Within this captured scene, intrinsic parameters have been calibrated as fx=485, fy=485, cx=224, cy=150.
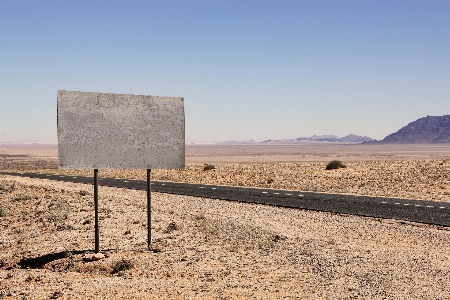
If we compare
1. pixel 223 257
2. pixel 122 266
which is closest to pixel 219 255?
pixel 223 257

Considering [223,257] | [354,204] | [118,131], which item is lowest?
[354,204]

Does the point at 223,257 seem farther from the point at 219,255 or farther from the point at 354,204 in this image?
the point at 354,204

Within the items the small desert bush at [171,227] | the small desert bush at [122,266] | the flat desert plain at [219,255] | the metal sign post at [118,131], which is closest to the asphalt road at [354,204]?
the flat desert plain at [219,255]

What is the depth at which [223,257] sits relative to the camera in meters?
11.4

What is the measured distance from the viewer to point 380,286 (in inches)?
358

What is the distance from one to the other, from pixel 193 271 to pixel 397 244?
6.01 meters

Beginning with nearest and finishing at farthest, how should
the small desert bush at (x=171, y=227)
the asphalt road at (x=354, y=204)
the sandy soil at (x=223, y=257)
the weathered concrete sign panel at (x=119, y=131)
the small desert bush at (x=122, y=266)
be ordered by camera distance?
1. the sandy soil at (x=223, y=257)
2. the small desert bush at (x=122, y=266)
3. the weathered concrete sign panel at (x=119, y=131)
4. the small desert bush at (x=171, y=227)
5. the asphalt road at (x=354, y=204)

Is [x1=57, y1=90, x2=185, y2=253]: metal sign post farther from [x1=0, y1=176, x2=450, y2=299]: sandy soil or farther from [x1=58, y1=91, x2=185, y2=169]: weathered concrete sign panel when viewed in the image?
[x1=0, y1=176, x2=450, y2=299]: sandy soil

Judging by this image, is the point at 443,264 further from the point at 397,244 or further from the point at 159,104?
the point at 159,104

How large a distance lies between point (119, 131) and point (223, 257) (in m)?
3.93

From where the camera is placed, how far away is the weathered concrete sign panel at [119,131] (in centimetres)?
1113

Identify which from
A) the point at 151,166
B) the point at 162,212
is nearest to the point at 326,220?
the point at 162,212

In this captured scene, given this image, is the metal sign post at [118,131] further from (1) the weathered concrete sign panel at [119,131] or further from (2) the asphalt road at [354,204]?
(2) the asphalt road at [354,204]

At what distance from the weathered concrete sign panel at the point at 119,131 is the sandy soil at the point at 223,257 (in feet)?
7.53
